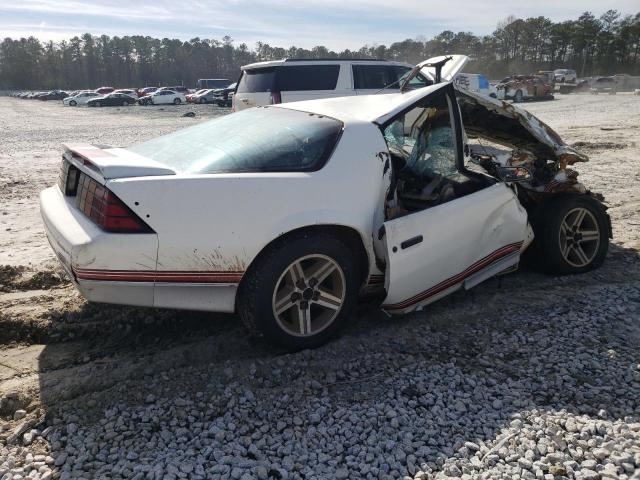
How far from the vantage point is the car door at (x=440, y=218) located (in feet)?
11.0

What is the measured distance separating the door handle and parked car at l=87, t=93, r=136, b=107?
152 feet

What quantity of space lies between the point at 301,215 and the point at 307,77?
28.5 ft

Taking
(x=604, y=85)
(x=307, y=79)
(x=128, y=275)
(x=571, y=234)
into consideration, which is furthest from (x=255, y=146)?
(x=604, y=85)

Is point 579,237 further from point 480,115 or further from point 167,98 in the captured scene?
point 167,98

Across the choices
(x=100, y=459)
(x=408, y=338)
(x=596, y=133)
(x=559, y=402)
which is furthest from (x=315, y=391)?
(x=596, y=133)

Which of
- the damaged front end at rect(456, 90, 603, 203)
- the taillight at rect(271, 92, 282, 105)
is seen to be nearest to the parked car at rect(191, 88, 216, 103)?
the taillight at rect(271, 92, 282, 105)

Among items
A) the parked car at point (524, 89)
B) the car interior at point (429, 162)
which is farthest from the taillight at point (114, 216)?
the parked car at point (524, 89)

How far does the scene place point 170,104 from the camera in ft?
143

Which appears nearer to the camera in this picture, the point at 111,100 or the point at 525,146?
the point at 525,146

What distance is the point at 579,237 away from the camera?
4492 mm

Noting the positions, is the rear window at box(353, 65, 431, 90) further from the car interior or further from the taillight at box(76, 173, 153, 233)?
the taillight at box(76, 173, 153, 233)

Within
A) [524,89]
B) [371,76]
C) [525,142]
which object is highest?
[524,89]

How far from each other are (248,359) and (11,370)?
1.36 meters

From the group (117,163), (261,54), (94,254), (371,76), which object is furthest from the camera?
(261,54)
